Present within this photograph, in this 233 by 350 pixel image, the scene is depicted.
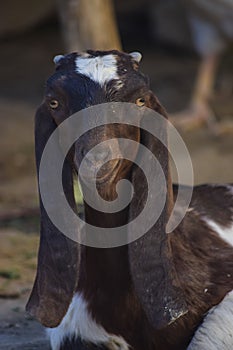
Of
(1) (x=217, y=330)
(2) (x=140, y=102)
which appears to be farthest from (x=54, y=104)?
(1) (x=217, y=330)

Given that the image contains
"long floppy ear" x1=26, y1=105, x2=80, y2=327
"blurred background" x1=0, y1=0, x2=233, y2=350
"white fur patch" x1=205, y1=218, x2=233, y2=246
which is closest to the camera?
"long floppy ear" x1=26, y1=105, x2=80, y2=327

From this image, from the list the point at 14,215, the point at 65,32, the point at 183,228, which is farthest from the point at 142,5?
the point at 183,228

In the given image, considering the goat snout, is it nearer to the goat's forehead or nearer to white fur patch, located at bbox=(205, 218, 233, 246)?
the goat's forehead

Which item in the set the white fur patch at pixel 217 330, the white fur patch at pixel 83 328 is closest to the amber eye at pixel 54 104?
the white fur patch at pixel 83 328

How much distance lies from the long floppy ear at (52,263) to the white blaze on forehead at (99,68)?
→ 0.62 feet

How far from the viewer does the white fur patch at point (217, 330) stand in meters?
3.47

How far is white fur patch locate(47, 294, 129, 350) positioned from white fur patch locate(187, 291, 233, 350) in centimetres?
24

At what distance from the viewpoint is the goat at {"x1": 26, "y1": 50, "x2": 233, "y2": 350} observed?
10.8 ft

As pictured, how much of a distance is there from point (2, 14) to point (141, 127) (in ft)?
21.4

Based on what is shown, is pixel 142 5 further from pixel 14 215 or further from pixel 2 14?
pixel 14 215

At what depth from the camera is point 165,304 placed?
11.1 feet

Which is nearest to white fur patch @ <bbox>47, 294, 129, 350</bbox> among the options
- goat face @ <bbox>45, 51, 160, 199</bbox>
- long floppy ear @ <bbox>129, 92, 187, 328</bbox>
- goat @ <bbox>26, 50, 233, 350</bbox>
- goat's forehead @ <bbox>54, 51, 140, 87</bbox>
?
goat @ <bbox>26, 50, 233, 350</bbox>

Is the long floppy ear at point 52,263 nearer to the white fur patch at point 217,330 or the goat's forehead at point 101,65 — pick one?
the goat's forehead at point 101,65

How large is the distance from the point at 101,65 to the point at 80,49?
131 inches
